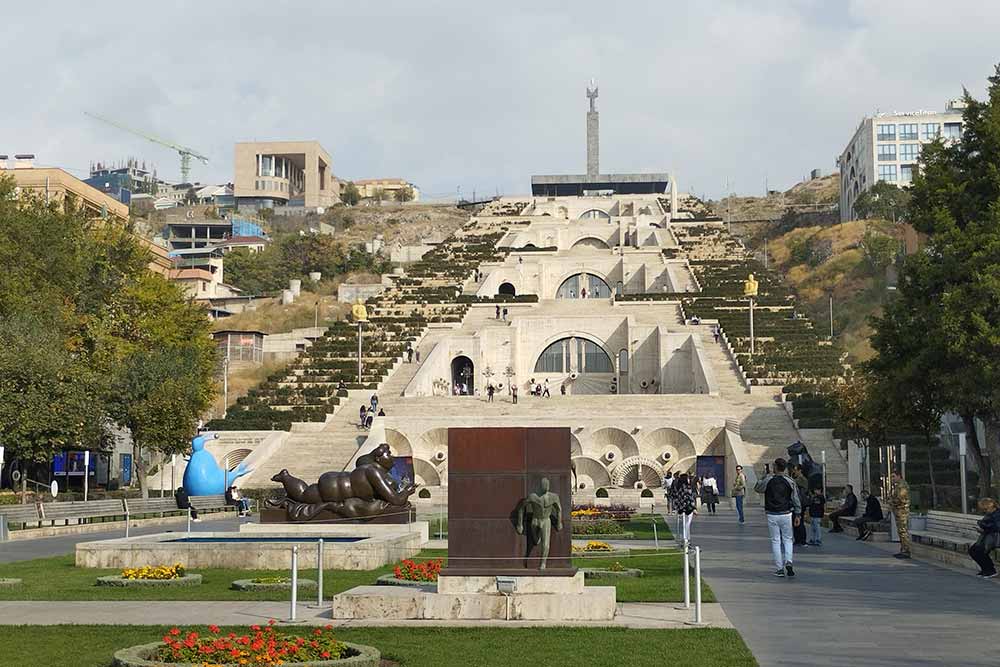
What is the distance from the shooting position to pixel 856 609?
13.5 m

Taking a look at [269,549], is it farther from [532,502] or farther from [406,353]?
[406,353]

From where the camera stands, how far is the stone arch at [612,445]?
145 ft

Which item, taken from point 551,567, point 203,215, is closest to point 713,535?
point 551,567

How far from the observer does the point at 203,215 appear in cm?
14288

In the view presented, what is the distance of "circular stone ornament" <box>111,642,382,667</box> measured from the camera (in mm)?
9398

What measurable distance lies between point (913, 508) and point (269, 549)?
19.2 meters

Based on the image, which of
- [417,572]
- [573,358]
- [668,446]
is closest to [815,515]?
[417,572]

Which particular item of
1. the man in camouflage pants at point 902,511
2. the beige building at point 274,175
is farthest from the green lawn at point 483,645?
the beige building at point 274,175

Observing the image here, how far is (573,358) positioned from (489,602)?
5629 cm

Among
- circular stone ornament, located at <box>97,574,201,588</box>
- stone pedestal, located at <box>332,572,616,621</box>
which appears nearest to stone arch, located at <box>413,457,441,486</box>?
circular stone ornament, located at <box>97,574,201,588</box>

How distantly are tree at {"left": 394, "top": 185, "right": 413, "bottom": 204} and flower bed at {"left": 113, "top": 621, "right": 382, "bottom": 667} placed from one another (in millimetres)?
167688

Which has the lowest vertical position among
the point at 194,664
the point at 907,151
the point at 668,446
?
the point at 194,664

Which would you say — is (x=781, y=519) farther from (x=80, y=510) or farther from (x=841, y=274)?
(x=841, y=274)

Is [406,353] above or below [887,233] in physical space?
below
